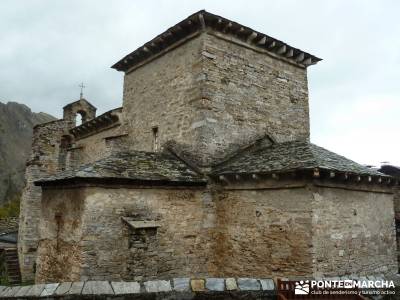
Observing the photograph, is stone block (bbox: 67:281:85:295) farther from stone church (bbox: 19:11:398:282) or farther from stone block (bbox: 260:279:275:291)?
stone church (bbox: 19:11:398:282)

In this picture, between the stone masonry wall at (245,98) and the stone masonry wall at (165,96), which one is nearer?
the stone masonry wall at (245,98)

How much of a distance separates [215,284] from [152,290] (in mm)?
810

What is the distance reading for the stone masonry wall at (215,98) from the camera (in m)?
9.86

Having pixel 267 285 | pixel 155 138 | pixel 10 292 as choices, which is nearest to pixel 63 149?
pixel 155 138

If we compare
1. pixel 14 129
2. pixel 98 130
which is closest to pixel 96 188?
pixel 98 130

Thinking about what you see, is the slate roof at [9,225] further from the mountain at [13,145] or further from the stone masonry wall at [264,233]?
the mountain at [13,145]

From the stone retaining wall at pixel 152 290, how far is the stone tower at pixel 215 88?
17.0 feet

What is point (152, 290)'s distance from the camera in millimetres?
4258

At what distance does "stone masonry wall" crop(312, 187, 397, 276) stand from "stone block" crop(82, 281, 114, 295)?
4.92 meters

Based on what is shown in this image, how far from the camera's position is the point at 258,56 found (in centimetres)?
1124

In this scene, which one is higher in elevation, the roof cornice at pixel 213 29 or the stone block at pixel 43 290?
the roof cornice at pixel 213 29

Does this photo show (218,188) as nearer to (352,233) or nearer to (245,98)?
(245,98)

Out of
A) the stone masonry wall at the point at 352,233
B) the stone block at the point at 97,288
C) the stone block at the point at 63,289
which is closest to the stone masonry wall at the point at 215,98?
the stone masonry wall at the point at 352,233

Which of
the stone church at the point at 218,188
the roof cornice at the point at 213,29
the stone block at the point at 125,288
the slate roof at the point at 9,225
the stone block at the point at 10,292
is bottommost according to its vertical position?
the slate roof at the point at 9,225
